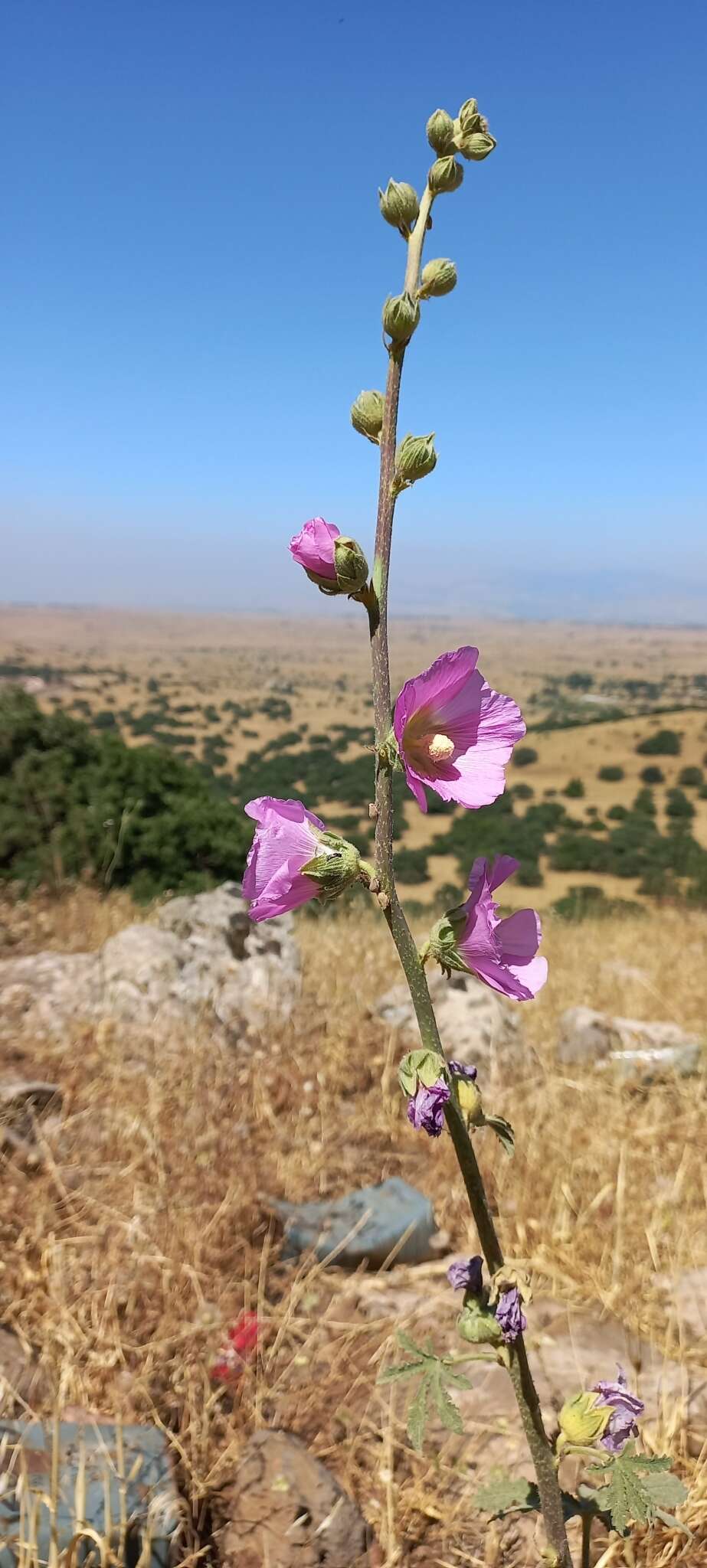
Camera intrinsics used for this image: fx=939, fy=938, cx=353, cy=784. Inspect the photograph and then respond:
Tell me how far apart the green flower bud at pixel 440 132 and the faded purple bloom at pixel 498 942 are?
1.29 metres

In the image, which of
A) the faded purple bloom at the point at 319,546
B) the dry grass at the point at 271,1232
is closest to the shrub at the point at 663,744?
the dry grass at the point at 271,1232

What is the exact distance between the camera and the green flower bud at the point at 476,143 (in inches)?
66.4

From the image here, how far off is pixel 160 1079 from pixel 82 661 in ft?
360

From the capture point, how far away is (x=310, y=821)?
1494mm

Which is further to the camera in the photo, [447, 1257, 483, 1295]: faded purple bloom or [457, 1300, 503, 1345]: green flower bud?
[447, 1257, 483, 1295]: faded purple bloom

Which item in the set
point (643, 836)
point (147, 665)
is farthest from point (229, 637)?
point (643, 836)

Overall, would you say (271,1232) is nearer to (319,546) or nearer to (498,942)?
(498,942)

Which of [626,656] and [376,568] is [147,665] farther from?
[376,568]

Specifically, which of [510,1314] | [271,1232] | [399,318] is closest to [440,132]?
[399,318]

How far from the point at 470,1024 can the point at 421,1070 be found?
13.5 feet

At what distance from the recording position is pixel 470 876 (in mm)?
1435

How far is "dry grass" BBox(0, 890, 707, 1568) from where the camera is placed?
2.52m

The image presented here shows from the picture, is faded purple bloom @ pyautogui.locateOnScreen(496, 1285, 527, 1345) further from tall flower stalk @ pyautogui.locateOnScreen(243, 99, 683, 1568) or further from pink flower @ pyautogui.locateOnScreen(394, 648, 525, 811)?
pink flower @ pyautogui.locateOnScreen(394, 648, 525, 811)

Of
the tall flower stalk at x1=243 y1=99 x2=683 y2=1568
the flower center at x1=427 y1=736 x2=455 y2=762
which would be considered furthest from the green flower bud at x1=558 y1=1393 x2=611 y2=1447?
the flower center at x1=427 y1=736 x2=455 y2=762
